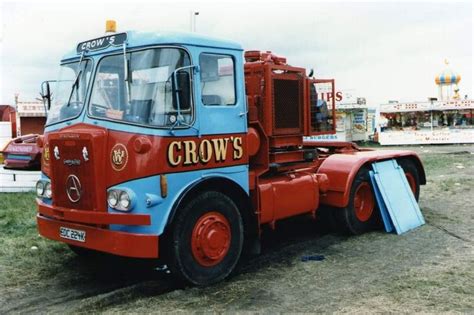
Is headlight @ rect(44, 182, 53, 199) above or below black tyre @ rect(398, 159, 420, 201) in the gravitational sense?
above

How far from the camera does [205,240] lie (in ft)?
18.0

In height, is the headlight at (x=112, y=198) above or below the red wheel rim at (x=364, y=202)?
above

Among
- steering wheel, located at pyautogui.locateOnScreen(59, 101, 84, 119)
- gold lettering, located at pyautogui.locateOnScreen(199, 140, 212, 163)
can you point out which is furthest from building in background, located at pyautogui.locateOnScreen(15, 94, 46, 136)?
gold lettering, located at pyautogui.locateOnScreen(199, 140, 212, 163)

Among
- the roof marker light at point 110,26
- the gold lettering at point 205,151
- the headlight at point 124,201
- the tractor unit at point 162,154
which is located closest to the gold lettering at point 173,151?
the tractor unit at point 162,154

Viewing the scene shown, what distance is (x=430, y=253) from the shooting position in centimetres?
669

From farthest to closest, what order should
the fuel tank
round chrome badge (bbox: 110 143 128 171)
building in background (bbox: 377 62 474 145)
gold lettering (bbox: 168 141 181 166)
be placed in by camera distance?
building in background (bbox: 377 62 474 145) < the fuel tank < gold lettering (bbox: 168 141 181 166) < round chrome badge (bbox: 110 143 128 171)

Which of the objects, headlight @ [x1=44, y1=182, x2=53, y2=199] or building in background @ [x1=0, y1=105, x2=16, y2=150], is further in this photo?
building in background @ [x1=0, y1=105, x2=16, y2=150]

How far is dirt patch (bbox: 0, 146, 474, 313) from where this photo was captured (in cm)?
497

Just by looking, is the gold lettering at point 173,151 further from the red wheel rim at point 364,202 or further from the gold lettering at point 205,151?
the red wheel rim at point 364,202

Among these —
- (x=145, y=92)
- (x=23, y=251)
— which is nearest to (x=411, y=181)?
(x=145, y=92)

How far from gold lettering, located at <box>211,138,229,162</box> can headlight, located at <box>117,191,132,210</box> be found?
118 centimetres

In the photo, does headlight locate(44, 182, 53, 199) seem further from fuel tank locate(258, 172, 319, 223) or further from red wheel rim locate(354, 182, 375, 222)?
red wheel rim locate(354, 182, 375, 222)

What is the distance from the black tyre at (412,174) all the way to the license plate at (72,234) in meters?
6.01

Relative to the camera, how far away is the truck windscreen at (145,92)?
5.17 meters
